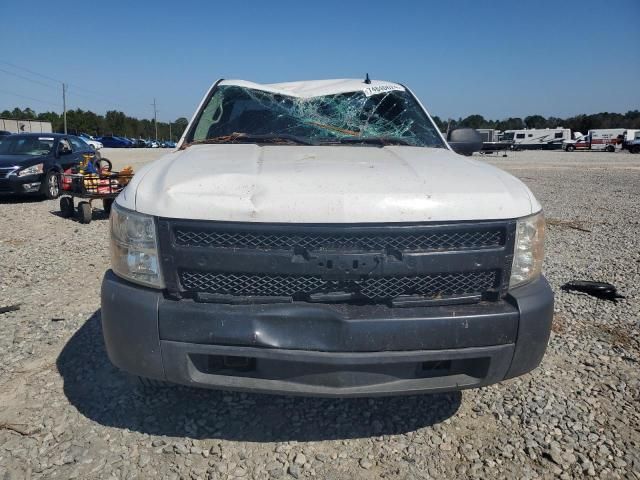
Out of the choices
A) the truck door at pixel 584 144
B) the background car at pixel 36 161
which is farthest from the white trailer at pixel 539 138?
the background car at pixel 36 161

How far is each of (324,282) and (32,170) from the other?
10572 millimetres

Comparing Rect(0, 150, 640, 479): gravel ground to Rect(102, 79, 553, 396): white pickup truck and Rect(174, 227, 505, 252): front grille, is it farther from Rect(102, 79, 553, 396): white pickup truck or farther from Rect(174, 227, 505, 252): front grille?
Rect(174, 227, 505, 252): front grille

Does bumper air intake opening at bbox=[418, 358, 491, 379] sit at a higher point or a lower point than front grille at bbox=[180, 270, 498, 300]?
lower

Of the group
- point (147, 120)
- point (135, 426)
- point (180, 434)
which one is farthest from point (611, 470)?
point (147, 120)

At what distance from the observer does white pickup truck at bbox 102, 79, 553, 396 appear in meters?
1.97

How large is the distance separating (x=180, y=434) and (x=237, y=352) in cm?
76

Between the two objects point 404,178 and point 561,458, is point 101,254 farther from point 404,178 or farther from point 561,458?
point 561,458

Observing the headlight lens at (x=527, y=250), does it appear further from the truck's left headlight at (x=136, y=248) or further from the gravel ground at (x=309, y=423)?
the truck's left headlight at (x=136, y=248)

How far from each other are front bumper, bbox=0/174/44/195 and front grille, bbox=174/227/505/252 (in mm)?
10012

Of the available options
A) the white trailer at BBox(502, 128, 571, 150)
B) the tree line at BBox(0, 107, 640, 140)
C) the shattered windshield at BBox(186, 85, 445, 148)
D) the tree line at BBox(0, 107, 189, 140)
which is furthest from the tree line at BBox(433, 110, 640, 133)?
the shattered windshield at BBox(186, 85, 445, 148)

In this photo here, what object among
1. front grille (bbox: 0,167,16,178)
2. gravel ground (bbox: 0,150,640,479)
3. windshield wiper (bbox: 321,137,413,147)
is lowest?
gravel ground (bbox: 0,150,640,479)

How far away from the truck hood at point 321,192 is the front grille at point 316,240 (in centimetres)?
6

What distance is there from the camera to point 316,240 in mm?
1999

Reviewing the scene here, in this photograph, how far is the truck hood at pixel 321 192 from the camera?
6.47 ft
